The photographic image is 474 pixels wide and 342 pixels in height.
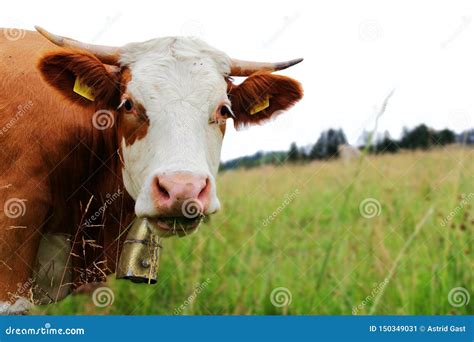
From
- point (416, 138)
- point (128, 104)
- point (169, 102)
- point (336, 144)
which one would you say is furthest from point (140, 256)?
point (336, 144)

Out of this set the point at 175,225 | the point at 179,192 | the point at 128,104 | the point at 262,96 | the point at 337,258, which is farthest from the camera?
the point at 337,258

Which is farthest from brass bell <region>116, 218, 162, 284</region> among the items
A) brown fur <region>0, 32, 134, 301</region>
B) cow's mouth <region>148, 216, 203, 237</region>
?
cow's mouth <region>148, 216, 203, 237</region>

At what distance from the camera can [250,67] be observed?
14.9 feet

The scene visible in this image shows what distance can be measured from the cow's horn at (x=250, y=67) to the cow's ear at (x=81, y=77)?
78cm

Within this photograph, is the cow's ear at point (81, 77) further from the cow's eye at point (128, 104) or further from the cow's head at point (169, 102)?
the cow's eye at point (128, 104)

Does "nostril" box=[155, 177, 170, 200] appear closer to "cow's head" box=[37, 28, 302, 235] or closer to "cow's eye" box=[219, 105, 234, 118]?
"cow's head" box=[37, 28, 302, 235]

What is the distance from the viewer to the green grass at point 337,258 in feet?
16.8

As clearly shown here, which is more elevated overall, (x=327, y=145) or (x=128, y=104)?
(x=128, y=104)

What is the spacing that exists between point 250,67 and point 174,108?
88 centimetres

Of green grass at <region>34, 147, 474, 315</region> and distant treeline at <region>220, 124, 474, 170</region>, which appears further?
distant treeline at <region>220, 124, 474, 170</region>

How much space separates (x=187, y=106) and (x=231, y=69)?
26.2 inches

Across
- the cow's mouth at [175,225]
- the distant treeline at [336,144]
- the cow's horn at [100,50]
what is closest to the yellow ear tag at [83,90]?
the cow's horn at [100,50]

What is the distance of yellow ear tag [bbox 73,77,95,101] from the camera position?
4.34 meters

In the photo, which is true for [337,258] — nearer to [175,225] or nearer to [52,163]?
[175,225]
